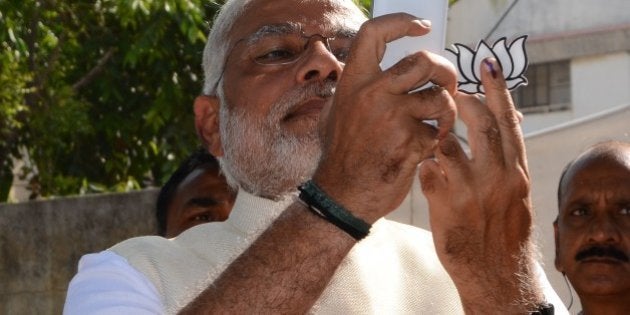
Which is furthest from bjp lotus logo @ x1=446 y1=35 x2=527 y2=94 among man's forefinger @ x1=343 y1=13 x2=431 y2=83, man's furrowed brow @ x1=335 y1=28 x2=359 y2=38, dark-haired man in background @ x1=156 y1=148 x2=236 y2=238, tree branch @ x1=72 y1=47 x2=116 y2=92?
tree branch @ x1=72 y1=47 x2=116 y2=92

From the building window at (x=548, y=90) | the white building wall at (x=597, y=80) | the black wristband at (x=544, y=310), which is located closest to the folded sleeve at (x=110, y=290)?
the black wristband at (x=544, y=310)

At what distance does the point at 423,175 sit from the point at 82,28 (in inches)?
257

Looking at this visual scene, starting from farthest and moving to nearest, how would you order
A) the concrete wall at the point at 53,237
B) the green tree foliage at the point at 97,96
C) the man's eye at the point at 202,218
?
the green tree foliage at the point at 97,96, the concrete wall at the point at 53,237, the man's eye at the point at 202,218

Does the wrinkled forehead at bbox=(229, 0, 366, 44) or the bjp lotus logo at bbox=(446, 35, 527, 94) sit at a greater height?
the bjp lotus logo at bbox=(446, 35, 527, 94)

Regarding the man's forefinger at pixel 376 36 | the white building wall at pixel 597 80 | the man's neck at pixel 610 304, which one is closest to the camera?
the man's forefinger at pixel 376 36

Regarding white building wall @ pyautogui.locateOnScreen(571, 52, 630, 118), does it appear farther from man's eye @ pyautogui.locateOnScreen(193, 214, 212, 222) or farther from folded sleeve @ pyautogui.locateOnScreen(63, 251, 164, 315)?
folded sleeve @ pyautogui.locateOnScreen(63, 251, 164, 315)

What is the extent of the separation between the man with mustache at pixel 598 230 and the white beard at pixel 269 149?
1.21 meters

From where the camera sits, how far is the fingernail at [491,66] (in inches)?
73.1

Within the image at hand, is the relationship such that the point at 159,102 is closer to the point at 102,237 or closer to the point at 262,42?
the point at 102,237

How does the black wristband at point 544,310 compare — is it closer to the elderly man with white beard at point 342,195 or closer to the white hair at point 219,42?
the elderly man with white beard at point 342,195

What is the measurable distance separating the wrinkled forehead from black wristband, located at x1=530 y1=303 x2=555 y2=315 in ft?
2.38

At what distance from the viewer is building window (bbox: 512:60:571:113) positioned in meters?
12.7

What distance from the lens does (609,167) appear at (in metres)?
3.57

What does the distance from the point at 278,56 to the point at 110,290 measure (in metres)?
0.60
